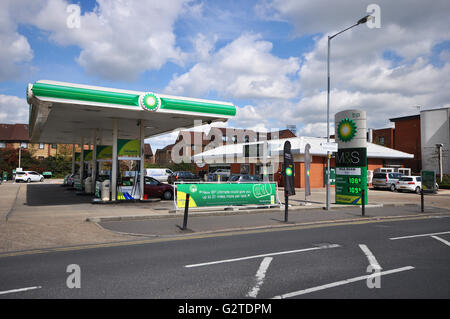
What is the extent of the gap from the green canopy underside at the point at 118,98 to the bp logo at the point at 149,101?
8.4 inches

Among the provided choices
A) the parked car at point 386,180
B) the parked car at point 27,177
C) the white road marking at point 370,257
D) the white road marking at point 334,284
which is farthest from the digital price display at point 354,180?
the parked car at point 27,177

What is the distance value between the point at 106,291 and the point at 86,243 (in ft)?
13.7

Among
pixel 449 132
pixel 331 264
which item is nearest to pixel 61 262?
pixel 331 264

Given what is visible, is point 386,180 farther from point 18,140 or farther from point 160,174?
point 18,140

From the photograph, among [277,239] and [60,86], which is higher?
[60,86]

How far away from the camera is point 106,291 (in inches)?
196

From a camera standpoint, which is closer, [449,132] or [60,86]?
Answer: [60,86]

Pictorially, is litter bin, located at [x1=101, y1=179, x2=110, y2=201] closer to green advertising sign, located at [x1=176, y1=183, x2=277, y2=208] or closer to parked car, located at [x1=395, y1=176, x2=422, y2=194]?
green advertising sign, located at [x1=176, y1=183, x2=277, y2=208]

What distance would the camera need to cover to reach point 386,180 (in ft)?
108

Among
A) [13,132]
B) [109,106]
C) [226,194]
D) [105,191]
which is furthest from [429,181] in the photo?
[13,132]

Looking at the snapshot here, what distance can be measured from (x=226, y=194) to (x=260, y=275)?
31.0ft

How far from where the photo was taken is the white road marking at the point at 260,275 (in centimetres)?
488
